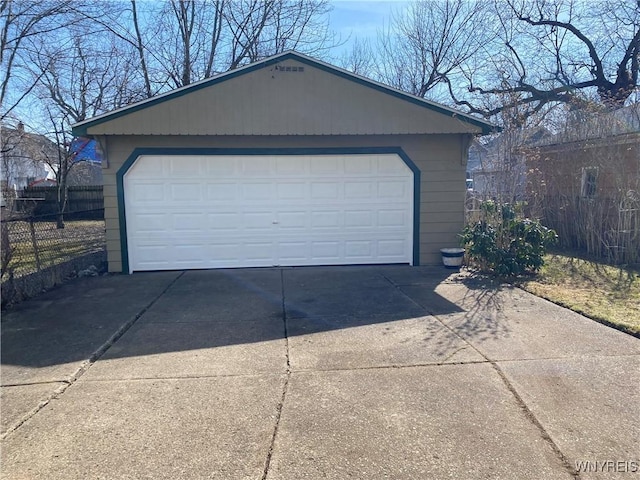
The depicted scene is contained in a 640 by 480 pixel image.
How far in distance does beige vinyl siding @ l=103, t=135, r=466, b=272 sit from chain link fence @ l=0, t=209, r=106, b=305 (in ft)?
2.76

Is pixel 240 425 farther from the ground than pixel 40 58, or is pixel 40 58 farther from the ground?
pixel 40 58

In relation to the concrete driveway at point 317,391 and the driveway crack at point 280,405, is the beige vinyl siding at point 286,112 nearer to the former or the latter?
the concrete driveway at point 317,391

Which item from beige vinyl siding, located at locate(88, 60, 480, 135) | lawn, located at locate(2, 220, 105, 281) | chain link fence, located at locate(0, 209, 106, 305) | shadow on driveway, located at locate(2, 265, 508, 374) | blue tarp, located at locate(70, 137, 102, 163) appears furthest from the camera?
blue tarp, located at locate(70, 137, 102, 163)

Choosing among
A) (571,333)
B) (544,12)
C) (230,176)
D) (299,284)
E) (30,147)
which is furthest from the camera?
(544,12)

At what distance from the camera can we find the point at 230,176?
8.60 metres

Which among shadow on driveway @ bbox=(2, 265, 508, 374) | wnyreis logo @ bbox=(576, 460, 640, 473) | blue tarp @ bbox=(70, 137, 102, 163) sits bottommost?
wnyreis logo @ bbox=(576, 460, 640, 473)

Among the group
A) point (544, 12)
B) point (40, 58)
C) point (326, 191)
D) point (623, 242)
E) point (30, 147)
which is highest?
point (544, 12)

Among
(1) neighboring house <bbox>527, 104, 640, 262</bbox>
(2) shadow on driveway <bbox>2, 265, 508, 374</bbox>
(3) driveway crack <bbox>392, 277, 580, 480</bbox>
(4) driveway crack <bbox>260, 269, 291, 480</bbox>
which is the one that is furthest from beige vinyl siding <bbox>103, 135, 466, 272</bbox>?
(3) driveway crack <bbox>392, 277, 580, 480</bbox>

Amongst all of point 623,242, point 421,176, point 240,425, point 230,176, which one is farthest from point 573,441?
point 623,242

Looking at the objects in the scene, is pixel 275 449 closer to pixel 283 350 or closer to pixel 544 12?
pixel 283 350

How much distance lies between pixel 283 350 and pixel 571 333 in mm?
3118

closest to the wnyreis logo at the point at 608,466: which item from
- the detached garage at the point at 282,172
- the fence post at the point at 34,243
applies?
the detached garage at the point at 282,172

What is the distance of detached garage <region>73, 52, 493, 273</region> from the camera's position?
26.0ft

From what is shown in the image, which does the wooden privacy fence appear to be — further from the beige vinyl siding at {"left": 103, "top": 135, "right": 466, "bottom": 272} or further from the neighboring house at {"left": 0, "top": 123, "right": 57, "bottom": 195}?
the beige vinyl siding at {"left": 103, "top": 135, "right": 466, "bottom": 272}
